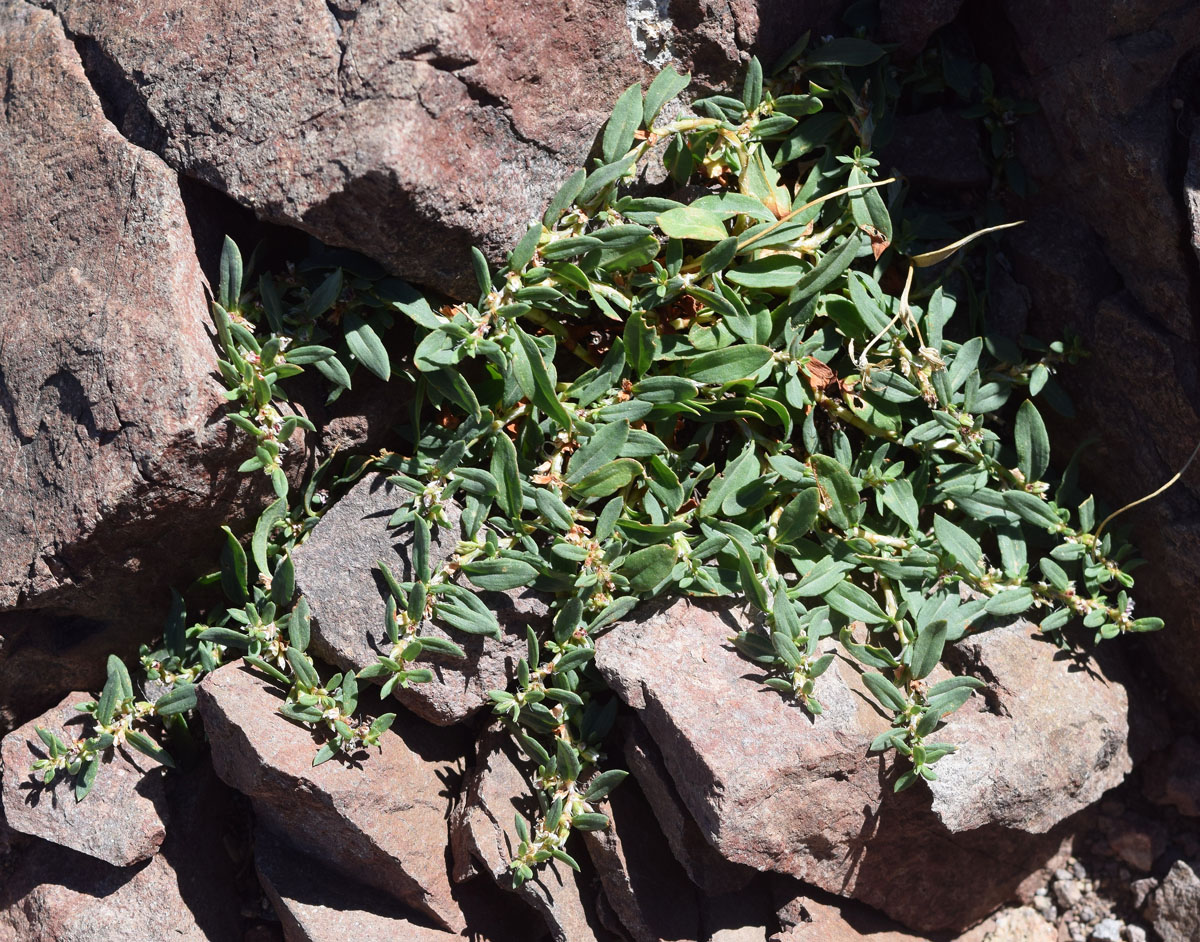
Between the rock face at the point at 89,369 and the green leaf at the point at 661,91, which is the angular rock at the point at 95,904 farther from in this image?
the green leaf at the point at 661,91

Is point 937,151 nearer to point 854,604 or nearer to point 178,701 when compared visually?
point 854,604

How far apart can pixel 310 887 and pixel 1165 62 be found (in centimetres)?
379

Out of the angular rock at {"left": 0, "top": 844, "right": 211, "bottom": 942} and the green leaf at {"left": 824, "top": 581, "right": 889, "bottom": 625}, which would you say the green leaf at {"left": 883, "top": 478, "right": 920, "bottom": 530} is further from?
the angular rock at {"left": 0, "top": 844, "right": 211, "bottom": 942}

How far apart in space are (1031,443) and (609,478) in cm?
145

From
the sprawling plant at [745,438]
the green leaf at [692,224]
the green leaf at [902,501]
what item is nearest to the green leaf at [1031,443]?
the sprawling plant at [745,438]

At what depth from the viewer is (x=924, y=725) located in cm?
310

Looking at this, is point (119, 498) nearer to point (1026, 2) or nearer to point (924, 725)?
point (924, 725)

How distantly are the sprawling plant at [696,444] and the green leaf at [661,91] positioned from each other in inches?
0.5

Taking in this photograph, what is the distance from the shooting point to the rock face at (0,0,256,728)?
3.02 metres

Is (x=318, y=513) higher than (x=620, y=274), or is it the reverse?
(x=620, y=274)

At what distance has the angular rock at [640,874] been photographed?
10.4 ft

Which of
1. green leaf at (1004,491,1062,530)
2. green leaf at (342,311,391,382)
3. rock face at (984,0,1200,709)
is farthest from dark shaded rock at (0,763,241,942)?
rock face at (984,0,1200,709)

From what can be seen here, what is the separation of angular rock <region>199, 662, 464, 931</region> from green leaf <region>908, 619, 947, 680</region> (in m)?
1.58

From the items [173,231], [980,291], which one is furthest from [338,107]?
[980,291]
